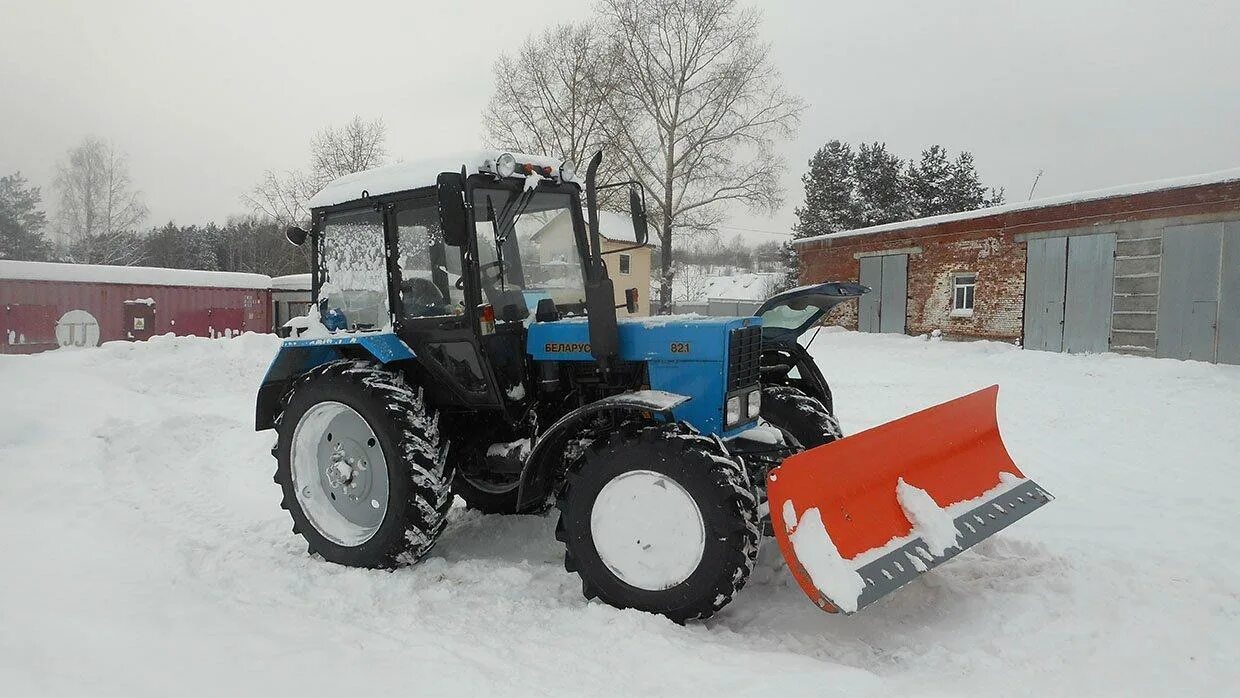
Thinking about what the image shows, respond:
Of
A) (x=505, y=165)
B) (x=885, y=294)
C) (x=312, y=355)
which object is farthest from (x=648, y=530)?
(x=885, y=294)

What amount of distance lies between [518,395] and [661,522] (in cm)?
129

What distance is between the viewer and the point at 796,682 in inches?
108

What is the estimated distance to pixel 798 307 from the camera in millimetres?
5359

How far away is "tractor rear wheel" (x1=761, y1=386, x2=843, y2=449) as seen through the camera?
4.61 metres

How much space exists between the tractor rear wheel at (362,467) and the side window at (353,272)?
1.11 ft

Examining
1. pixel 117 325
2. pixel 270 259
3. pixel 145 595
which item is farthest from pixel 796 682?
pixel 270 259

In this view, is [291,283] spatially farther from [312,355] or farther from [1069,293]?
[1069,293]

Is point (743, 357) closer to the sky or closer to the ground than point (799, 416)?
closer to the sky

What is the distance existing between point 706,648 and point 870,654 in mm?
724

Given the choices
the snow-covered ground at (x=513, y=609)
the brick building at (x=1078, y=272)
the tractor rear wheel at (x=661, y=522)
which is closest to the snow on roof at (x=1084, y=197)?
the brick building at (x=1078, y=272)

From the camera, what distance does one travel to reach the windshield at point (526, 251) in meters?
4.16

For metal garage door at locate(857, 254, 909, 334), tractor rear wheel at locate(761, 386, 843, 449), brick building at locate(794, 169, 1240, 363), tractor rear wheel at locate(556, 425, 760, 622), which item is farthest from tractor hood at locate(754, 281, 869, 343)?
metal garage door at locate(857, 254, 909, 334)

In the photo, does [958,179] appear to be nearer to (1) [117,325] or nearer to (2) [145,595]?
(1) [117,325]

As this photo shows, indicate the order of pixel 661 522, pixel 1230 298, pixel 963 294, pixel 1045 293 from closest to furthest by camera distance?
pixel 661 522, pixel 1230 298, pixel 1045 293, pixel 963 294
